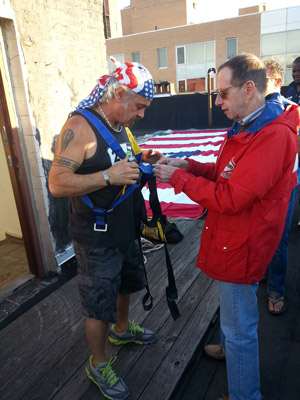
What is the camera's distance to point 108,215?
199 cm

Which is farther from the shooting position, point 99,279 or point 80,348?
point 80,348

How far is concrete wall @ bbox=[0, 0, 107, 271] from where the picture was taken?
2.94 meters

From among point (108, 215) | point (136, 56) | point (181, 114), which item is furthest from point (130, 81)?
point (136, 56)

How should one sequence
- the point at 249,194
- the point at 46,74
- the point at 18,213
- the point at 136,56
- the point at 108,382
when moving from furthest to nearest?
the point at 136,56, the point at 18,213, the point at 46,74, the point at 108,382, the point at 249,194

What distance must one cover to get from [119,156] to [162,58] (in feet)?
116

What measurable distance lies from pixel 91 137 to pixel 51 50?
1.91m

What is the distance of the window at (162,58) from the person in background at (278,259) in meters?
33.6

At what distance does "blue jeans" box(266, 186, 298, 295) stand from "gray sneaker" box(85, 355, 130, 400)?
1.60 m

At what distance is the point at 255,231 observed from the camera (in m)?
1.66

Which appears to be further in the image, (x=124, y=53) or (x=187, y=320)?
(x=124, y=53)

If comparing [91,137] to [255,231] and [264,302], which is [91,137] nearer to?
[255,231]

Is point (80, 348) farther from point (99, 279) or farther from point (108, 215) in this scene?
point (108, 215)

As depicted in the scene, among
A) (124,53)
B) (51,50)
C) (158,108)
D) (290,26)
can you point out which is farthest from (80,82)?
(124,53)

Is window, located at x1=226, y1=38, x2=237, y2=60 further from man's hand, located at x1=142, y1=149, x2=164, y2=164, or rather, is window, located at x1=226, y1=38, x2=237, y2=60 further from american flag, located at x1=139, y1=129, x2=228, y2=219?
man's hand, located at x1=142, y1=149, x2=164, y2=164
